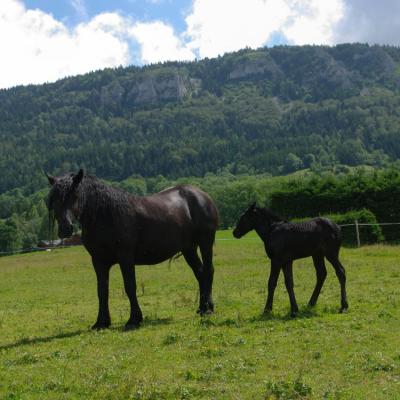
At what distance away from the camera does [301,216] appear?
43.6 metres

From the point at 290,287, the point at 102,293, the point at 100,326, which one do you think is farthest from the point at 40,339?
the point at 290,287

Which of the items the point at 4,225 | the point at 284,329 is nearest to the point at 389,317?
the point at 284,329

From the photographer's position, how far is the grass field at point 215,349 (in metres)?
6.88

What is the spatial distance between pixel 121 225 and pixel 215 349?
3720 millimetres

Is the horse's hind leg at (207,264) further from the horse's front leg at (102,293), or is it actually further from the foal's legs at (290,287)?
the horse's front leg at (102,293)

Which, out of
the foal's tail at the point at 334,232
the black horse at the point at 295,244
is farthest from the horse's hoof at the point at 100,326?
the foal's tail at the point at 334,232

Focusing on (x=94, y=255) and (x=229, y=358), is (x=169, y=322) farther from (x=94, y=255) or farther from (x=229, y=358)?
(x=229, y=358)

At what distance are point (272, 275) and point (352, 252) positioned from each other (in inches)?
703

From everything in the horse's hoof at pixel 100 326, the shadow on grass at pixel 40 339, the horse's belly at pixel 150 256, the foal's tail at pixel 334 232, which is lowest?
the shadow on grass at pixel 40 339

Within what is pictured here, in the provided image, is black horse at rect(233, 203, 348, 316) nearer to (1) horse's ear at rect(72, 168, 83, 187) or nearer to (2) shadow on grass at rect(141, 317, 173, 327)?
(2) shadow on grass at rect(141, 317, 173, 327)

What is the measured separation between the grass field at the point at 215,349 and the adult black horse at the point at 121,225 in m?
1.03

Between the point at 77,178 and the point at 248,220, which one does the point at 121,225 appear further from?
the point at 248,220

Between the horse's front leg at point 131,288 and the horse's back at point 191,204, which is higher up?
the horse's back at point 191,204

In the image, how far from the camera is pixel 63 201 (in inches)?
416
